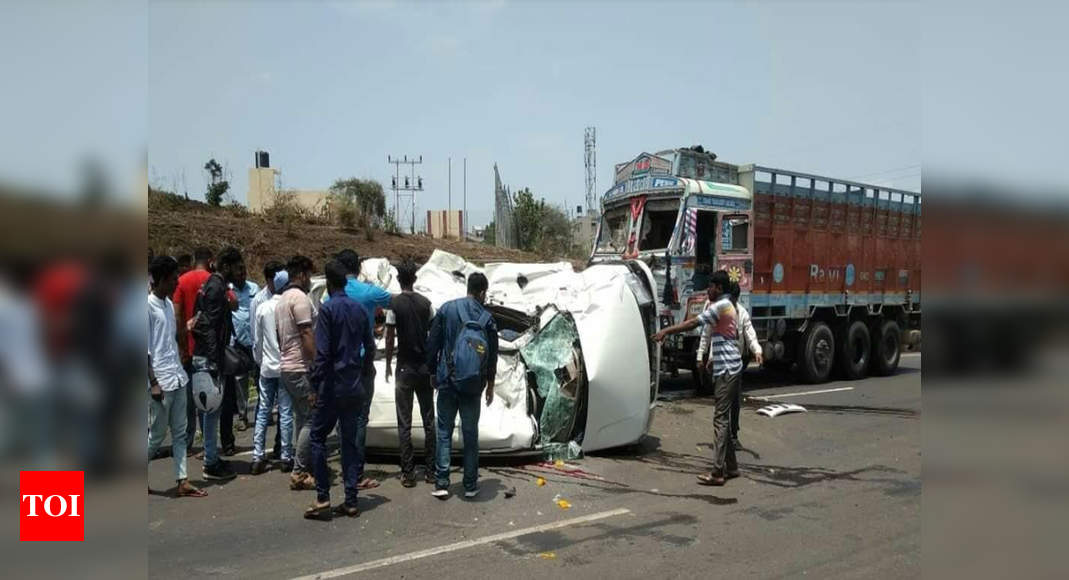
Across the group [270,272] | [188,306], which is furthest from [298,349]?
[188,306]

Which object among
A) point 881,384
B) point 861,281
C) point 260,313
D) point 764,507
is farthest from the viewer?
point 861,281

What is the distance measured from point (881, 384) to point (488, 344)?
9.66 m

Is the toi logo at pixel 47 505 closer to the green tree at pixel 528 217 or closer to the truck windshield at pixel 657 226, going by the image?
the truck windshield at pixel 657 226

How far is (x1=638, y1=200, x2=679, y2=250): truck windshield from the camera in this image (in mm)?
11375

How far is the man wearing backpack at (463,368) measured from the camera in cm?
580

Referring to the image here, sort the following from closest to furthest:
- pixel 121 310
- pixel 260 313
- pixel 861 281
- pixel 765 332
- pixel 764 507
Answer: pixel 121 310
pixel 764 507
pixel 260 313
pixel 765 332
pixel 861 281

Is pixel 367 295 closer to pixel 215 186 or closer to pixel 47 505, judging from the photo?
pixel 47 505

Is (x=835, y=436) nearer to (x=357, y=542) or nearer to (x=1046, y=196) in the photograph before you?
(x=357, y=542)

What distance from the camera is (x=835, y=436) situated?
868 cm

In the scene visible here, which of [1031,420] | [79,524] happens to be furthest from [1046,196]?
[79,524]

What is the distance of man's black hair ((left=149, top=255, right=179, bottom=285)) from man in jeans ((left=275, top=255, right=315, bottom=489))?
2.96 ft

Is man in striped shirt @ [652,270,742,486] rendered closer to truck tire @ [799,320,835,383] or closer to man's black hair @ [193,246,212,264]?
man's black hair @ [193,246,212,264]

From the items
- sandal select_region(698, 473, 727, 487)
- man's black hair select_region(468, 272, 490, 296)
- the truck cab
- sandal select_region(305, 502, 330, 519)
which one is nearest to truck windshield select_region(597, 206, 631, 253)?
the truck cab

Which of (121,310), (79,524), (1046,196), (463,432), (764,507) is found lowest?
(764,507)
